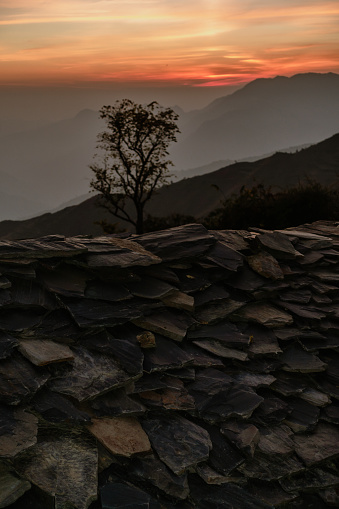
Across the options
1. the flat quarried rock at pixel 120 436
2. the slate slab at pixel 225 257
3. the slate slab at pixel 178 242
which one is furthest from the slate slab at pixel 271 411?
the slate slab at pixel 178 242

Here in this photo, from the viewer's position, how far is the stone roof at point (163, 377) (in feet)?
12.0

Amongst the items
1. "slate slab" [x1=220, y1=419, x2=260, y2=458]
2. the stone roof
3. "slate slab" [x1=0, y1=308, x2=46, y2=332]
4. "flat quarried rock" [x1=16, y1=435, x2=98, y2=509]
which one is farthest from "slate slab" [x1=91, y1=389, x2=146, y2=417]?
"slate slab" [x1=0, y1=308, x2=46, y2=332]

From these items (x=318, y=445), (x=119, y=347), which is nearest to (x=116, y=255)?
(x=119, y=347)

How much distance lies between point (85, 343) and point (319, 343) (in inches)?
101

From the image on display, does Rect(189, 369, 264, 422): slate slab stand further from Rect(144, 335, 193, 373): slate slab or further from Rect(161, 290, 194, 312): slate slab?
Rect(161, 290, 194, 312): slate slab

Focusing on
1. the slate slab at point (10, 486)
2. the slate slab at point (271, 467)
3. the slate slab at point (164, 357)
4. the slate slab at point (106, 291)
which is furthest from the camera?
the slate slab at point (106, 291)

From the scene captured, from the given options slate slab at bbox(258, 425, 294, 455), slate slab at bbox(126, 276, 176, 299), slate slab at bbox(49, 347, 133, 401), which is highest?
slate slab at bbox(126, 276, 176, 299)

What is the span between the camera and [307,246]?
21.0ft

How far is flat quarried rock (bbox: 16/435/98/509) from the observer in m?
3.35

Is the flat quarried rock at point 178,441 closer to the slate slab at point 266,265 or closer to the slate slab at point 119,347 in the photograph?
the slate slab at point 119,347

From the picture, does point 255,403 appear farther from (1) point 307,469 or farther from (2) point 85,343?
(2) point 85,343

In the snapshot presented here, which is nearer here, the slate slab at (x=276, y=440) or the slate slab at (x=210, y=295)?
the slate slab at (x=276, y=440)

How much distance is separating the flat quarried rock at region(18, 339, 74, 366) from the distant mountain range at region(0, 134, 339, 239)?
57.8m

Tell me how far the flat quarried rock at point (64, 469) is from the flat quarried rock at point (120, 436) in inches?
4.4
